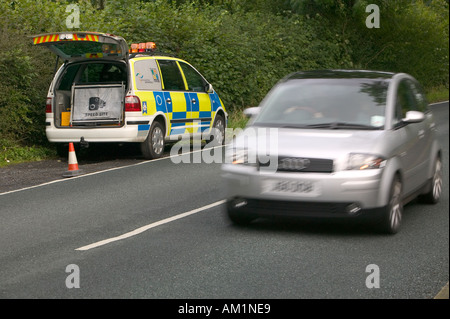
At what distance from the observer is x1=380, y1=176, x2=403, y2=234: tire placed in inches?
316

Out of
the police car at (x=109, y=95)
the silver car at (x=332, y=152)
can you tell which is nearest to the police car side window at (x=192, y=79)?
the police car at (x=109, y=95)

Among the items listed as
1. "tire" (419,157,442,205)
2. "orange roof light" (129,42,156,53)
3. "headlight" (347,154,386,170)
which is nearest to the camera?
"headlight" (347,154,386,170)

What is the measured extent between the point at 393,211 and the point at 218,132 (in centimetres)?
1004

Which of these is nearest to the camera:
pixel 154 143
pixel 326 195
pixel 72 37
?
pixel 326 195

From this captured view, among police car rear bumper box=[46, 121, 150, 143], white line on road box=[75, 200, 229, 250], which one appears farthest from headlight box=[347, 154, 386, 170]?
police car rear bumper box=[46, 121, 150, 143]

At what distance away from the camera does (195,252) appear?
749 centimetres

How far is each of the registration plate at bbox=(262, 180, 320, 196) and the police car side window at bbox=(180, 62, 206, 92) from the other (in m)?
9.20

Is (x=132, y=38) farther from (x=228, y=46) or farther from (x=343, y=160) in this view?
(x=343, y=160)

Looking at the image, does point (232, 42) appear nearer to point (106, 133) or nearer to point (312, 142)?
point (106, 133)

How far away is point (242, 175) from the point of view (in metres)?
8.12

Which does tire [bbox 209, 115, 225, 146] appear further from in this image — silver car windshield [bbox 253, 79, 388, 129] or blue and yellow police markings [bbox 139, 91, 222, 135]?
silver car windshield [bbox 253, 79, 388, 129]

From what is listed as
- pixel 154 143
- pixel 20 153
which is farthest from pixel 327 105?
pixel 20 153

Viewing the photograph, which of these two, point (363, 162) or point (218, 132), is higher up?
point (363, 162)

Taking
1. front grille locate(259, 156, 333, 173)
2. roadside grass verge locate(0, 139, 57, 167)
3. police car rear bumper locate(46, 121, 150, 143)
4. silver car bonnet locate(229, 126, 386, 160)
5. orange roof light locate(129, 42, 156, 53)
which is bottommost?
roadside grass verge locate(0, 139, 57, 167)
